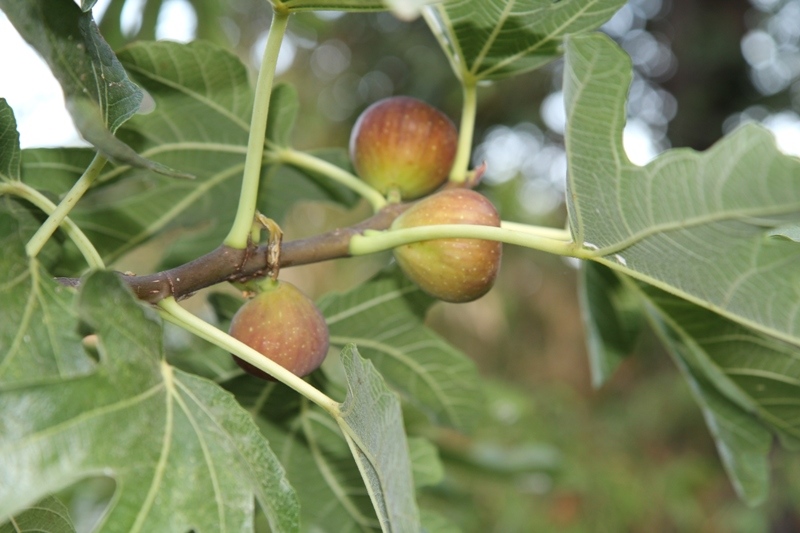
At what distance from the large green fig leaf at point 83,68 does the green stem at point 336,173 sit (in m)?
0.28

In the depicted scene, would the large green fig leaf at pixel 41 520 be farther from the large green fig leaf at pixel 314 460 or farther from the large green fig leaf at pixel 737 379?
the large green fig leaf at pixel 737 379

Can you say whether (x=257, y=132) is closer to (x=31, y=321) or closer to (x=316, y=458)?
(x=31, y=321)

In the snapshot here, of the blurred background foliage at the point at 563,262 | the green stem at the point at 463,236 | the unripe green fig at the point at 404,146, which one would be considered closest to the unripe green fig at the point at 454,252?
the green stem at the point at 463,236

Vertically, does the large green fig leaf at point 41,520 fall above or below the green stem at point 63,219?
below

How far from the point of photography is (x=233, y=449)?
604 mm

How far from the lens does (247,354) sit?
62cm

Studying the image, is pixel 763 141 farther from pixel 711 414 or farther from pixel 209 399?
pixel 711 414

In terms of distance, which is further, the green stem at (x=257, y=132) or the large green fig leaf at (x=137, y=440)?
the green stem at (x=257, y=132)

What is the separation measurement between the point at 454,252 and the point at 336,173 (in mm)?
253

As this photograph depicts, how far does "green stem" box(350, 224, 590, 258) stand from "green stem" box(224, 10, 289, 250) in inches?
4.2

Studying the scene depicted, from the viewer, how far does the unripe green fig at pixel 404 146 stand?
836 mm

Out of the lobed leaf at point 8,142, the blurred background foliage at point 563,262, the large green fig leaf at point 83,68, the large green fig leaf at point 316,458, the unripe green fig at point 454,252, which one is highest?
the large green fig leaf at point 83,68

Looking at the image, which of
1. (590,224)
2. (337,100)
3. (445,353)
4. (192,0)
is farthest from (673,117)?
(590,224)

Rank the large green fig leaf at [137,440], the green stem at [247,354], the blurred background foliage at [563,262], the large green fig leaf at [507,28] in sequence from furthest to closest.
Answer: the blurred background foliage at [563,262] < the large green fig leaf at [507,28] < the green stem at [247,354] < the large green fig leaf at [137,440]
